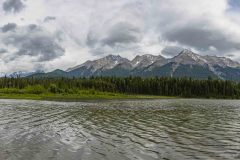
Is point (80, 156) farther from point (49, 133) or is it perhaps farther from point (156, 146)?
point (49, 133)

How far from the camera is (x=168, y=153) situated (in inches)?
1190

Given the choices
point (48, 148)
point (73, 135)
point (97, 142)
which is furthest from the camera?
point (73, 135)

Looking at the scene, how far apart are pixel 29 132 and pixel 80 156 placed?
16327 millimetres

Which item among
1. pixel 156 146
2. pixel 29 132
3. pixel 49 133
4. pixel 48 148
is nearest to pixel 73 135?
pixel 49 133

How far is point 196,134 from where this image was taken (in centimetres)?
4209

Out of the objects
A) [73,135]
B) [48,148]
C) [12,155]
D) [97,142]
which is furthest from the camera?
[73,135]

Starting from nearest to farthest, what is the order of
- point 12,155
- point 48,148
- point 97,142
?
1. point 12,155
2. point 48,148
3. point 97,142

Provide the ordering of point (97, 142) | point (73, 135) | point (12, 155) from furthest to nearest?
point (73, 135) < point (97, 142) < point (12, 155)

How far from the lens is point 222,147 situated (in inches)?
1305

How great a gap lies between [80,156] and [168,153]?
7.72 metres

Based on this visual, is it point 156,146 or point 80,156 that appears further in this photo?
point 156,146

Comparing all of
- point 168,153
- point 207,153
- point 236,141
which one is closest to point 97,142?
point 168,153

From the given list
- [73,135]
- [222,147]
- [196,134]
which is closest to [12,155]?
[73,135]

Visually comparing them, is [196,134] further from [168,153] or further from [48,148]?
[48,148]
